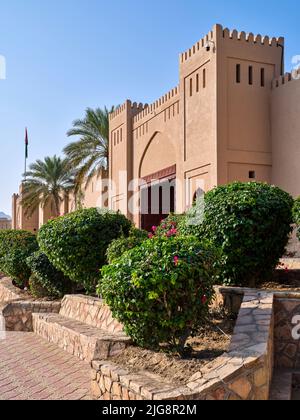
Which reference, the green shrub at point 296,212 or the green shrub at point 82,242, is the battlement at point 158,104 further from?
the green shrub at point 296,212

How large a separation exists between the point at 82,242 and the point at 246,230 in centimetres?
314

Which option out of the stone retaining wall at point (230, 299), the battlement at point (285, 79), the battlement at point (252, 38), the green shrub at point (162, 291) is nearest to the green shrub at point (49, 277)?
the stone retaining wall at point (230, 299)

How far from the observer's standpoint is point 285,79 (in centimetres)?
1519

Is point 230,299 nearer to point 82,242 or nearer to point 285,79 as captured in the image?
point 82,242

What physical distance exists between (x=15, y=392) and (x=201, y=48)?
1381 centimetres

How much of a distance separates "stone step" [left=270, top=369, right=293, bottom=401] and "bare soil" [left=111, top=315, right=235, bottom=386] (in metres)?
0.55

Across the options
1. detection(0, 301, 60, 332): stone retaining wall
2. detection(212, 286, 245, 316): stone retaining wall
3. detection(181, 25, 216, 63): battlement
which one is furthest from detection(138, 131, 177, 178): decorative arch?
detection(212, 286, 245, 316): stone retaining wall

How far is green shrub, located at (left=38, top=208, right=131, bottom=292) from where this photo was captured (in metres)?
8.55

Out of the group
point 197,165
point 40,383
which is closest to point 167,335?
point 40,383

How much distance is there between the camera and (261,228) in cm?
682

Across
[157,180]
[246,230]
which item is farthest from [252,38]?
[246,230]

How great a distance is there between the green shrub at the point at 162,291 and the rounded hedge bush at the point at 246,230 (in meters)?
1.74

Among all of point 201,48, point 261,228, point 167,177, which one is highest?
point 201,48
